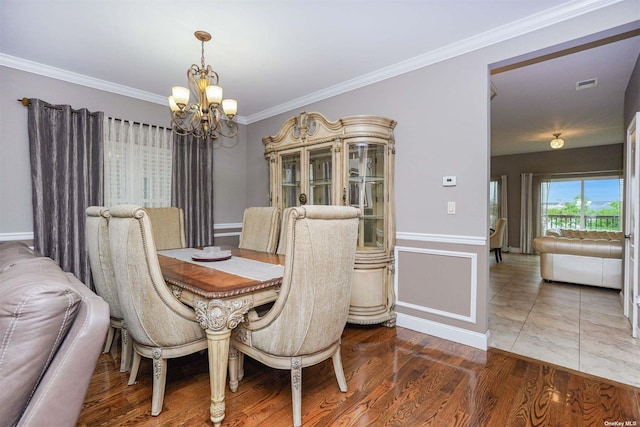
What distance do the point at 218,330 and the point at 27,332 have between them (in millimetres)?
831

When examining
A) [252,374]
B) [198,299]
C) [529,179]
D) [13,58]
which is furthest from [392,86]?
[529,179]

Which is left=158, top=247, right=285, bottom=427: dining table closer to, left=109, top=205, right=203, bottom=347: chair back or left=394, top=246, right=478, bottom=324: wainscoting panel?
left=109, top=205, right=203, bottom=347: chair back

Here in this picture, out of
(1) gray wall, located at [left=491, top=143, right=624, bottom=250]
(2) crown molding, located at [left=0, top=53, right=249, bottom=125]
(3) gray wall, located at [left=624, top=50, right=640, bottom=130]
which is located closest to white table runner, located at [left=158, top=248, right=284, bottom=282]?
(2) crown molding, located at [left=0, top=53, right=249, bottom=125]

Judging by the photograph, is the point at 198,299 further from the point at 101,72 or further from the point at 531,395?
the point at 101,72

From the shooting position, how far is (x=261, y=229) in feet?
9.80

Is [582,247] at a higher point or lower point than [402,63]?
lower

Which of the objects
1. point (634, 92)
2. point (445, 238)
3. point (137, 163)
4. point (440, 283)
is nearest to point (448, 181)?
point (445, 238)

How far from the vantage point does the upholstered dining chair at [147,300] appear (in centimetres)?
156

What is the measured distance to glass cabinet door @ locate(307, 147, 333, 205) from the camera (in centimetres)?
302

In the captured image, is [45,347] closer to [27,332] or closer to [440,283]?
[27,332]

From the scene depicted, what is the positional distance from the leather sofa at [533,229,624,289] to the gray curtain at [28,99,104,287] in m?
5.99

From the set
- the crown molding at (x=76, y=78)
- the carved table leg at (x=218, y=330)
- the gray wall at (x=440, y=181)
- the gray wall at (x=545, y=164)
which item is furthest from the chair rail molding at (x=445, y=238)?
the gray wall at (x=545, y=164)

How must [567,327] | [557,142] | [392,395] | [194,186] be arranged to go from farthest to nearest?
[557,142] < [194,186] < [567,327] < [392,395]

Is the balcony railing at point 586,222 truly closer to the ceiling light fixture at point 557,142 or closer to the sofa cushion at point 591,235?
the sofa cushion at point 591,235
